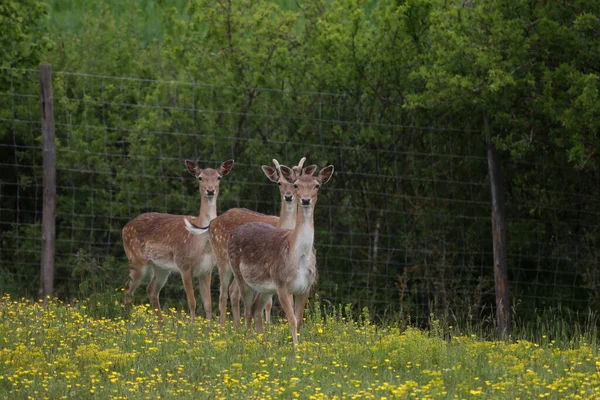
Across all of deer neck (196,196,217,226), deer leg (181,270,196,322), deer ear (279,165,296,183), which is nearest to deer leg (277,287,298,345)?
deer ear (279,165,296,183)

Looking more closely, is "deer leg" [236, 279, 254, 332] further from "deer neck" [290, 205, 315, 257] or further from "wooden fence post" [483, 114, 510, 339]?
"wooden fence post" [483, 114, 510, 339]

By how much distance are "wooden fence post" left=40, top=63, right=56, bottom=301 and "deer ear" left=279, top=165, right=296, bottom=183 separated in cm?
320

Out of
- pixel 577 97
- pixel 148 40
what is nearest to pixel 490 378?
pixel 577 97

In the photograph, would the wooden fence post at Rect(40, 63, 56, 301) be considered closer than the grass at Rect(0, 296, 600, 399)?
No

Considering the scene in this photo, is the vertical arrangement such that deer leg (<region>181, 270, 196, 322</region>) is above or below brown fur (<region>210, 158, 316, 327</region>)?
below

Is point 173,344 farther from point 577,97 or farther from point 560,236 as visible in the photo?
point 560,236

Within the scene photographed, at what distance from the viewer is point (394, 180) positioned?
14.1m

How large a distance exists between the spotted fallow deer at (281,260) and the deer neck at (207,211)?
1.39 meters

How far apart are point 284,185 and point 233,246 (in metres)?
1.11

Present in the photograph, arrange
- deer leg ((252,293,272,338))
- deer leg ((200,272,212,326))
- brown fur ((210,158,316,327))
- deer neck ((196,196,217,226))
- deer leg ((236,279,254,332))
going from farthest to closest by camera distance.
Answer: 1. deer neck ((196,196,217,226))
2. deer leg ((200,272,212,326))
3. brown fur ((210,158,316,327))
4. deer leg ((236,279,254,332))
5. deer leg ((252,293,272,338))

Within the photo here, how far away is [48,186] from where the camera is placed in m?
13.9

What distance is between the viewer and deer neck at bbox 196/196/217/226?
12.8 meters

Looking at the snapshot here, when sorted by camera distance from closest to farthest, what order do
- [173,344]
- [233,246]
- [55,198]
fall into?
[173,344], [233,246], [55,198]

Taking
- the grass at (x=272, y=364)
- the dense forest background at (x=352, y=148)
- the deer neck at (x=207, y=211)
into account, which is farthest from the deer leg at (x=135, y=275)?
the grass at (x=272, y=364)
